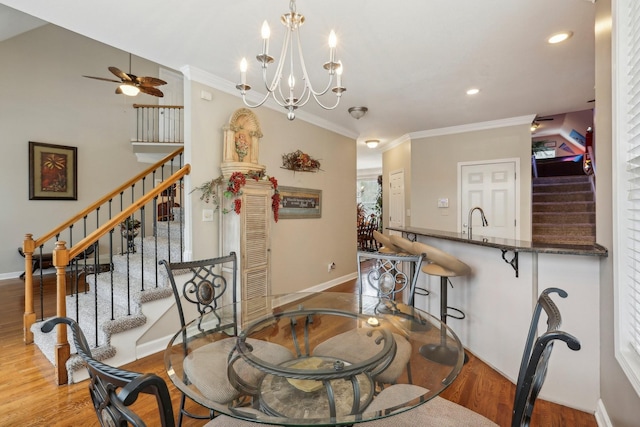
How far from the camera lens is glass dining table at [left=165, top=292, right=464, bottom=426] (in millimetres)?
1081

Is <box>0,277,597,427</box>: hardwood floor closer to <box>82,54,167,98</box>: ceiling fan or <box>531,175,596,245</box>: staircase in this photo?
<box>82,54,167,98</box>: ceiling fan

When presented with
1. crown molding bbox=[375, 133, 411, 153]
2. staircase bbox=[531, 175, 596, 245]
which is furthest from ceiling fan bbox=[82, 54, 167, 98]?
staircase bbox=[531, 175, 596, 245]

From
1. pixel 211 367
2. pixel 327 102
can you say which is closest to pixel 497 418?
pixel 211 367

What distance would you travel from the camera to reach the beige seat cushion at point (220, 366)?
1198 mm

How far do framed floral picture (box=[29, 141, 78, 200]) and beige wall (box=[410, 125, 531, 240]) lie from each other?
661 cm

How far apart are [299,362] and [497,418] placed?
4.42 ft

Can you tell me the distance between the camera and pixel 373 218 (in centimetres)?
896

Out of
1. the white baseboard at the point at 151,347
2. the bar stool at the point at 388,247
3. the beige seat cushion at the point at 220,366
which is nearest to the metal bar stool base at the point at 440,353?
the beige seat cushion at the point at 220,366

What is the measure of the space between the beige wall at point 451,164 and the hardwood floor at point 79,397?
3.07 meters

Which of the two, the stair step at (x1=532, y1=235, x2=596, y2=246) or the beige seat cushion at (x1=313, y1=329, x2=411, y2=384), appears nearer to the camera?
the beige seat cushion at (x1=313, y1=329, x2=411, y2=384)

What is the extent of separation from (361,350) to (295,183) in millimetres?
2996

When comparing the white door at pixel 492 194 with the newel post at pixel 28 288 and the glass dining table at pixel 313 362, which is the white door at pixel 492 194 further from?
the newel post at pixel 28 288

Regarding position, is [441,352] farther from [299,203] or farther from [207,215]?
[299,203]

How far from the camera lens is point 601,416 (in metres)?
1.74
